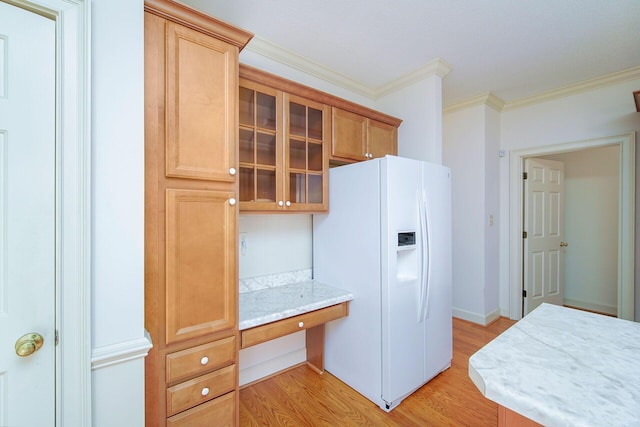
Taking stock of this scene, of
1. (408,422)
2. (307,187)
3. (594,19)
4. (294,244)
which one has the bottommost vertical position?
(408,422)

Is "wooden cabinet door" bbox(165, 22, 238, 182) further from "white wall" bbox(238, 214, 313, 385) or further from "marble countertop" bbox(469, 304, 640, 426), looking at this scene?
"marble countertop" bbox(469, 304, 640, 426)

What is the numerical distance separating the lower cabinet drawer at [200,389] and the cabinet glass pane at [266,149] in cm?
122

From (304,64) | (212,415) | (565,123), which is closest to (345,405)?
(212,415)

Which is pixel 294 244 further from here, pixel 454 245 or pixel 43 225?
pixel 454 245

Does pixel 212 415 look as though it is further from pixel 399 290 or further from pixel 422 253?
pixel 422 253

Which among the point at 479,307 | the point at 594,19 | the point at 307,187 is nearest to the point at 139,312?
the point at 307,187

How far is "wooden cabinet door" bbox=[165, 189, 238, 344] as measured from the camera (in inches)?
47.7

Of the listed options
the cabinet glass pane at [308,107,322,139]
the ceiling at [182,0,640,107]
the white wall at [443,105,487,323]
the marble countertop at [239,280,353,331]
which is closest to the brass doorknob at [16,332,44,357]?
the marble countertop at [239,280,353,331]

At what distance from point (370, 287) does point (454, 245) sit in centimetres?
201

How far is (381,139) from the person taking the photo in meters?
2.52

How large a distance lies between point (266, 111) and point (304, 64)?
85 centimetres

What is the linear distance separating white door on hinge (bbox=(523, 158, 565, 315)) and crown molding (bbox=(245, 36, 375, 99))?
2.29 metres

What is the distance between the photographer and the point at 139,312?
109 centimetres

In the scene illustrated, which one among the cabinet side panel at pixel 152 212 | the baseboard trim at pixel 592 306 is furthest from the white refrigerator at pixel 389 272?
the baseboard trim at pixel 592 306
